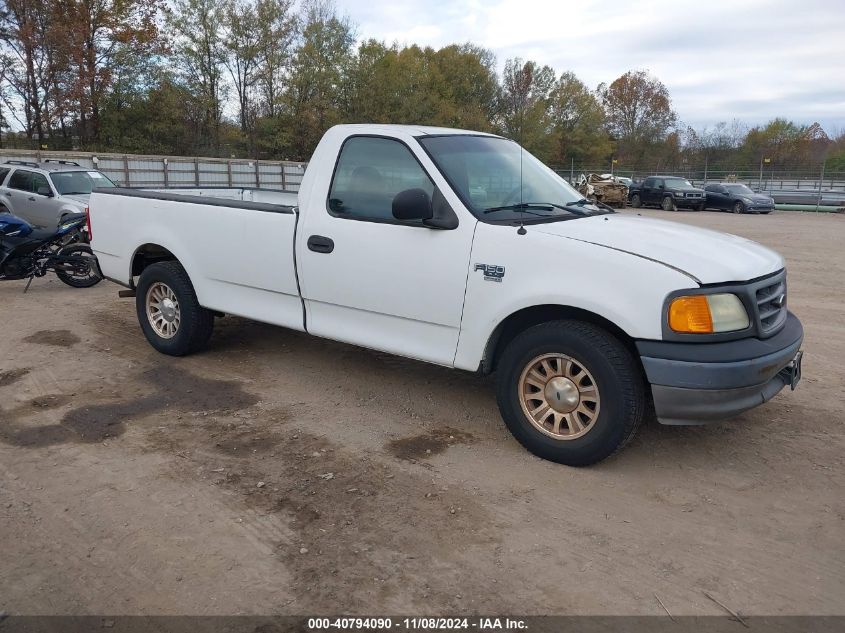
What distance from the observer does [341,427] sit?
4.62 m

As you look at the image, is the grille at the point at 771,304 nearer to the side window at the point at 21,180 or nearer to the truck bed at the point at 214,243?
the truck bed at the point at 214,243

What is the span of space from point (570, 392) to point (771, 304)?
4.30 feet

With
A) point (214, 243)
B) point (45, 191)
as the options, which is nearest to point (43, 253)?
point (214, 243)

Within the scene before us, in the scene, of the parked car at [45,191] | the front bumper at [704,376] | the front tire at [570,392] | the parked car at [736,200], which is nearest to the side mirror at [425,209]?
the front tire at [570,392]

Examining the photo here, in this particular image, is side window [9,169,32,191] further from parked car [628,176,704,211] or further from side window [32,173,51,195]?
parked car [628,176,704,211]

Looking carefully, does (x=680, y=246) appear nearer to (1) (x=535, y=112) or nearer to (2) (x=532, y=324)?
(2) (x=532, y=324)

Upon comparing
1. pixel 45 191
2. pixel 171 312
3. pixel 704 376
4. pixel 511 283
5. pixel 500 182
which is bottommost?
pixel 171 312

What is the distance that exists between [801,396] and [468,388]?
256cm

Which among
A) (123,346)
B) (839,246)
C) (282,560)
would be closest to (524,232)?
(282,560)

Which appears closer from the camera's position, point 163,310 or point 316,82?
point 163,310

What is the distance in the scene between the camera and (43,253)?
9312 mm

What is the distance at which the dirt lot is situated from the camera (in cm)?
290

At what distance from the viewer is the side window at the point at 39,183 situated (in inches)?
556

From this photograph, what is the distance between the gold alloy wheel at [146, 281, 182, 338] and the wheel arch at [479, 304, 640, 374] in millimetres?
3013
